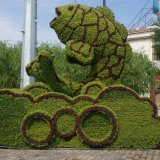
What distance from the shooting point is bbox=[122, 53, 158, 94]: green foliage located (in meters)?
28.5

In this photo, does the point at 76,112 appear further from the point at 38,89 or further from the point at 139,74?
the point at 139,74

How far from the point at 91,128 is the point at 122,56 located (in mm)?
2413

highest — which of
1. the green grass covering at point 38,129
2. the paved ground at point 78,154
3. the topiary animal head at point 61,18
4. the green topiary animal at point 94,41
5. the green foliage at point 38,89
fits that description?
the topiary animal head at point 61,18

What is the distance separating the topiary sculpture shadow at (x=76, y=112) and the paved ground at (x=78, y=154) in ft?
1.53

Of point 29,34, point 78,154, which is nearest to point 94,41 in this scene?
point 78,154

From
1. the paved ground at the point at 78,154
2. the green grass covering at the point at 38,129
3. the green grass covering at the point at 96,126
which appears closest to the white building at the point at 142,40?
the green grass covering at the point at 96,126

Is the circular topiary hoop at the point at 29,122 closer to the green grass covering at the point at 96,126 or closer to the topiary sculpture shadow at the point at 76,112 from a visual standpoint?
the topiary sculpture shadow at the point at 76,112

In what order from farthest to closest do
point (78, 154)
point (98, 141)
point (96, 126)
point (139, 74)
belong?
1. point (139, 74)
2. point (96, 126)
3. point (98, 141)
4. point (78, 154)

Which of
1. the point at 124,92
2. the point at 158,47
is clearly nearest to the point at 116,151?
the point at 124,92

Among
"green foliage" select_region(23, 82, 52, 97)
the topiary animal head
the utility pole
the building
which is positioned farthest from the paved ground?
the building

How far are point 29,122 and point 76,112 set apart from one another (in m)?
1.31

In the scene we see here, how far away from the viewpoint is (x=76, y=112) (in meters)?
11.9

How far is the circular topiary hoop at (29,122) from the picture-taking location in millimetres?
11773

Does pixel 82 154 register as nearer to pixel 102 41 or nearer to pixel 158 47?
pixel 102 41
